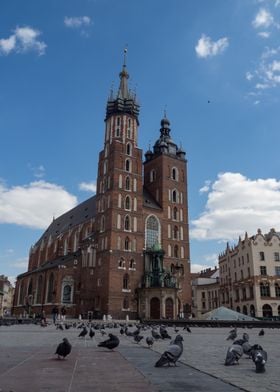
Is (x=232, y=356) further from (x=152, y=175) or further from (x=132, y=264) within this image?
(x=152, y=175)

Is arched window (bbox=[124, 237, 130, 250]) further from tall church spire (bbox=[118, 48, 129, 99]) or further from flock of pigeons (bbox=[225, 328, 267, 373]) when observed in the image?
flock of pigeons (bbox=[225, 328, 267, 373])

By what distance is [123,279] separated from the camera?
5456cm

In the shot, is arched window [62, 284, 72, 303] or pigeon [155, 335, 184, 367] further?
arched window [62, 284, 72, 303]

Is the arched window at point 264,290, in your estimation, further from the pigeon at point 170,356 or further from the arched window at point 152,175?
the pigeon at point 170,356

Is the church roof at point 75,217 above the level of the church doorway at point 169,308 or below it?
above

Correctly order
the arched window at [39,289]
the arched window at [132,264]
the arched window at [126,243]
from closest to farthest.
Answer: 1. the arched window at [132,264]
2. the arched window at [126,243]
3. the arched window at [39,289]

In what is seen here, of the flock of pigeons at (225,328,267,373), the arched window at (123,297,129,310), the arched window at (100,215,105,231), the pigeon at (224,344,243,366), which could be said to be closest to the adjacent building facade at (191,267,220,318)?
the arched window at (123,297,129,310)

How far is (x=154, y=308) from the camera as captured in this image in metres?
53.8

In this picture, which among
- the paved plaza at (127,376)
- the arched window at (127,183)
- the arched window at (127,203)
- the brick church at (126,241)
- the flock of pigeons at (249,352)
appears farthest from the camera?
the arched window at (127,183)

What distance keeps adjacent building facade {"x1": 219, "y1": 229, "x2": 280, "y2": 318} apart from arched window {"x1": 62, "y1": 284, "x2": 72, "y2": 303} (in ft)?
95.0

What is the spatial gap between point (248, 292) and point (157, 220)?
1937 cm

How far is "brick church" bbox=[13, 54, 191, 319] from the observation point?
54094 millimetres

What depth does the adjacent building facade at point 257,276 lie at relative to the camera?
197ft

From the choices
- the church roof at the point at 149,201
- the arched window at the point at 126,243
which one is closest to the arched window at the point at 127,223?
the arched window at the point at 126,243
